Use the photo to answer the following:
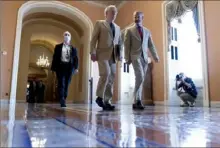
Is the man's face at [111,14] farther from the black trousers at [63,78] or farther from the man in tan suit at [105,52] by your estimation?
the black trousers at [63,78]

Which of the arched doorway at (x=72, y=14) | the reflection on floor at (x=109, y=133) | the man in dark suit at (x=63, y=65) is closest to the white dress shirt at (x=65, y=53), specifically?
the man in dark suit at (x=63, y=65)

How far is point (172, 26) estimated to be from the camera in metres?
5.65

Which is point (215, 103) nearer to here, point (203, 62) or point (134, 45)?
point (203, 62)

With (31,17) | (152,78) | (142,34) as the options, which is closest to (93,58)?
(142,34)

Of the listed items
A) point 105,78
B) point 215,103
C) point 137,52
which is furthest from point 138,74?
point 215,103

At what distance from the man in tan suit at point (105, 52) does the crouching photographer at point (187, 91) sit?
Answer: 2.70 metres

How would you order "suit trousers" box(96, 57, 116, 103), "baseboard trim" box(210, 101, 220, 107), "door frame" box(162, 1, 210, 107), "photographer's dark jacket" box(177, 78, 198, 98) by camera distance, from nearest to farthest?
"suit trousers" box(96, 57, 116, 103), "baseboard trim" box(210, 101, 220, 107), "door frame" box(162, 1, 210, 107), "photographer's dark jacket" box(177, 78, 198, 98)

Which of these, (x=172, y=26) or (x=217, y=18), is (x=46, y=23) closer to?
(x=172, y=26)

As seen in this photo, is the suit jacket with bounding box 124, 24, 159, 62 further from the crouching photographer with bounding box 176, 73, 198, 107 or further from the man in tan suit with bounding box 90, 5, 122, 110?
the crouching photographer with bounding box 176, 73, 198, 107

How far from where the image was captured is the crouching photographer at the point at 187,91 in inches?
182

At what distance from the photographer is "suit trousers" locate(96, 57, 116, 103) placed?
92.0 inches

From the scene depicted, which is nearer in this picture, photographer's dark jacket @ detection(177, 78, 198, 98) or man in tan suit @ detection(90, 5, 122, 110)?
man in tan suit @ detection(90, 5, 122, 110)

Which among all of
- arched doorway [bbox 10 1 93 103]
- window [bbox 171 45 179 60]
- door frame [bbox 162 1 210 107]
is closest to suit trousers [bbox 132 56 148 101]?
door frame [bbox 162 1 210 107]

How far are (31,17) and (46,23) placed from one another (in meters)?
1.24
